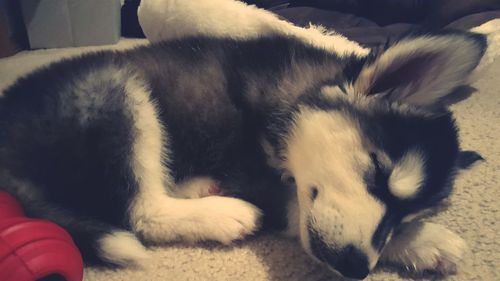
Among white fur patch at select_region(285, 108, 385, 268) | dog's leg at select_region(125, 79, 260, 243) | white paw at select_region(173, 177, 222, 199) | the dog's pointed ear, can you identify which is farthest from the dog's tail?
the dog's pointed ear

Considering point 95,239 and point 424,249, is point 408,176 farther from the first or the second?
point 95,239

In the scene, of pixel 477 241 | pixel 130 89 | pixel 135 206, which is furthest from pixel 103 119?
pixel 477 241

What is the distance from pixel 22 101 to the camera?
1.41 meters

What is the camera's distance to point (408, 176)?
1314mm

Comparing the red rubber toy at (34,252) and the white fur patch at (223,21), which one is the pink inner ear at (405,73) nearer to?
the white fur patch at (223,21)

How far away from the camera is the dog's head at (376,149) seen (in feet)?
4.10

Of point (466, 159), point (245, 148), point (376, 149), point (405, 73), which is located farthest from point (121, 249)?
point (466, 159)

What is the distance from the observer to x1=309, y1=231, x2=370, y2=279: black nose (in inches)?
47.0

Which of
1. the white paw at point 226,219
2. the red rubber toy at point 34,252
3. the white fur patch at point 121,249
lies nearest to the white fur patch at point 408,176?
the white paw at point 226,219

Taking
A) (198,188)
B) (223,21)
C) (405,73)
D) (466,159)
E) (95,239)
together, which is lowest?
(198,188)

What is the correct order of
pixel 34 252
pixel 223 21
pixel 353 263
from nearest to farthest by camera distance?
pixel 34 252 → pixel 353 263 → pixel 223 21

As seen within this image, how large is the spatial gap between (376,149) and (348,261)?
0.33 m

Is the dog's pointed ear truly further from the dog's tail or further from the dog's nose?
the dog's tail

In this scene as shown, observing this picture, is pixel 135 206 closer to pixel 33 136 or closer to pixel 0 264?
pixel 33 136
